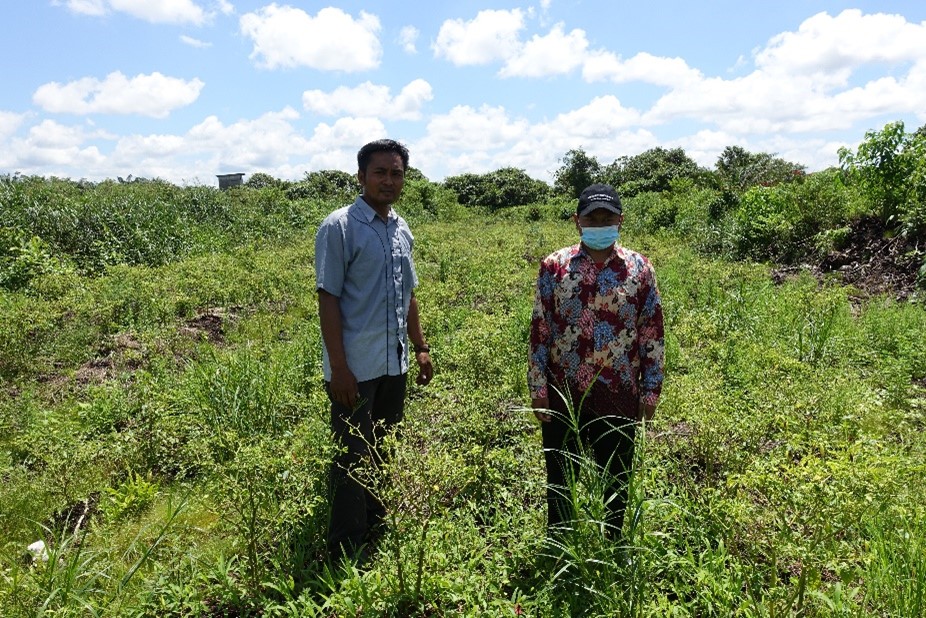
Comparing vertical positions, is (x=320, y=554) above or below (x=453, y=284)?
below

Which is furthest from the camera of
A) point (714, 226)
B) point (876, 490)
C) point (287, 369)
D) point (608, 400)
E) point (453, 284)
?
point (714, 226)

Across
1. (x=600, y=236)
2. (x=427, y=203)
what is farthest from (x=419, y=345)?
(x=427, y=203)

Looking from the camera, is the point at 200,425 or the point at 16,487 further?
the point at 200,425

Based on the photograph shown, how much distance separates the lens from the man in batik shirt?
2.37 m

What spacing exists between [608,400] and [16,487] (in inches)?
145

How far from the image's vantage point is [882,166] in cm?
900

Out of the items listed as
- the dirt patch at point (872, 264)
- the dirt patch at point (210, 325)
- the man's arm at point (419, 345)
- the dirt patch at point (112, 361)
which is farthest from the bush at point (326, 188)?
the man's arm at point (419, 345)

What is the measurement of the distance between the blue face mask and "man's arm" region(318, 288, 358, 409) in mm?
1217

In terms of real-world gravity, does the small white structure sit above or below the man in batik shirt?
below

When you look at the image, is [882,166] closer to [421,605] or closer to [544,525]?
[544,525]

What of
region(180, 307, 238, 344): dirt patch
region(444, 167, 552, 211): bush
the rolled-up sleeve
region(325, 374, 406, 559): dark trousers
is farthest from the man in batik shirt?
region(444, 167, 552, 211): bush

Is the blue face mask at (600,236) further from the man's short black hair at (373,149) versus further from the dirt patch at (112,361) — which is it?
the dirt patch at (112,361)

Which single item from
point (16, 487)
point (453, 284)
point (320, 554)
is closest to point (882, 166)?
point (453, 284)

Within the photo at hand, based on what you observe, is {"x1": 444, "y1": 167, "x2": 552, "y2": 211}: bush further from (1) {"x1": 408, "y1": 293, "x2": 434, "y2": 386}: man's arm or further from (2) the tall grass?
(1) {"x1": 408, "y1": 293, "x2": 434, "y2": 386}: man's arm
